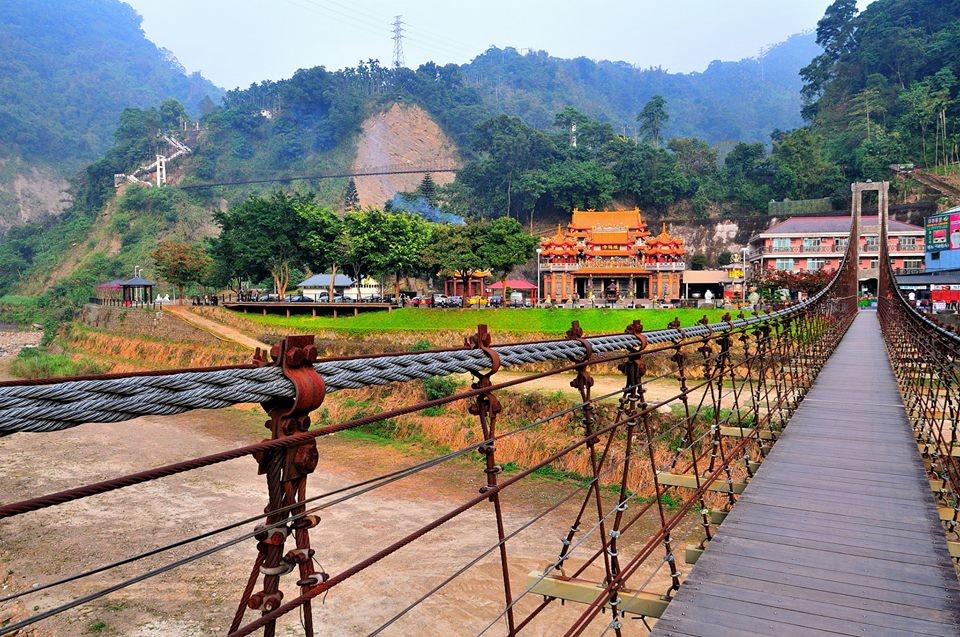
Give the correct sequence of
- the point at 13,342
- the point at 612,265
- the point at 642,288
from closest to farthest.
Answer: the point at 612,265 < the point at 642,288 < the point at 13,342

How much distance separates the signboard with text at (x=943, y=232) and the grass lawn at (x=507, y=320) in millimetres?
12182

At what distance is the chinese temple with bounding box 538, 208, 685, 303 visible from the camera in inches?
1330

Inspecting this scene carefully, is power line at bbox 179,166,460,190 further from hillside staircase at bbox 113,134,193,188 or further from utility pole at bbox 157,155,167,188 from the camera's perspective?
hillside staircase at bbox 113,134,193,188

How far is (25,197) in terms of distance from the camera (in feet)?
269

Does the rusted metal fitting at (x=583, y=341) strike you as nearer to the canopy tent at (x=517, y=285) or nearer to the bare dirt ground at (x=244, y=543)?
the bare dirt ground at (x=244, y=543)

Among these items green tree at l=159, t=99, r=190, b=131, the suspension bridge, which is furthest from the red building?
green tree at l=159, t=99, r=190, b=131

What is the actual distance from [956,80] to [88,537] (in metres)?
54.4

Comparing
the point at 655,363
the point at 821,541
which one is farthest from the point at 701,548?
the point at 655,363

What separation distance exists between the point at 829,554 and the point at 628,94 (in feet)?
461

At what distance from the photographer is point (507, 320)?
25.8 m

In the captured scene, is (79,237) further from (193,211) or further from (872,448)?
(872,448)

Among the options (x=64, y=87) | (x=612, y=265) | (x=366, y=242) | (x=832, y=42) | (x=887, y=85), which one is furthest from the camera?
(x=64, y=87)

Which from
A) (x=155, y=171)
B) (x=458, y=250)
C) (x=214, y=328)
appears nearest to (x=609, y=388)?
(x=458, y=250)

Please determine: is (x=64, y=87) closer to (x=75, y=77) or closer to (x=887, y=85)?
(x=75, y=77)
